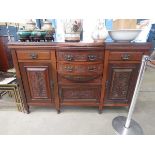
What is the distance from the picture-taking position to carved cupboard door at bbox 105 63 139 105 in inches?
56.9

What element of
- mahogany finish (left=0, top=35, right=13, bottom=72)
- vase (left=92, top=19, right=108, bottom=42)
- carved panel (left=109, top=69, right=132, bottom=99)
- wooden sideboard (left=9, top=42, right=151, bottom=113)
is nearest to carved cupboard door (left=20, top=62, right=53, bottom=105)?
wooden sideboard (left=9, top=42, right=151, bottom=113)

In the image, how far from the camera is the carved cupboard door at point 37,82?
1.44 metres

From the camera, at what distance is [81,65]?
54.6 inches

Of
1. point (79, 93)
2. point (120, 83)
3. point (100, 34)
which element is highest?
point (100, 34)

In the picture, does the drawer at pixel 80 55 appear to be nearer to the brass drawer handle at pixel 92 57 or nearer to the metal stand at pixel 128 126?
the brass drawer handle at pixel 92 57

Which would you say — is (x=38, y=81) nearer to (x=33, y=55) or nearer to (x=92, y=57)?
(x=33, y=55)

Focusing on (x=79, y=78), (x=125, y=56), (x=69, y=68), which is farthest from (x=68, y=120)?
(x=125, y=56)

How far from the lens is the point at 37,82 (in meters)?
1.52

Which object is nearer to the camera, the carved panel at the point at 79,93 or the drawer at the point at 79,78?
the drawer at the point at 79,78

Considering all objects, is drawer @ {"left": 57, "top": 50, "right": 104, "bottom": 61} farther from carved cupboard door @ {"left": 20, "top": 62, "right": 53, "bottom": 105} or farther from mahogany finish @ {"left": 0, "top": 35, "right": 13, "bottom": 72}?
mahogany finish @ {"left": 0, "top": 35, "right": 13, "bottom": 72}

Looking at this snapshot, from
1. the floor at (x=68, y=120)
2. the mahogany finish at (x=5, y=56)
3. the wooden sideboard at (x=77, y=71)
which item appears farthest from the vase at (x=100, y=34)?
the mahogany finish at (x=5, y=56)

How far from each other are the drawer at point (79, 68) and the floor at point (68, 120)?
594mm

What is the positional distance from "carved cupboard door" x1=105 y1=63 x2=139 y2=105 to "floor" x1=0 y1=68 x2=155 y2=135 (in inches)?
9.6

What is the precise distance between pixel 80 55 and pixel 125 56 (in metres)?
0.45
